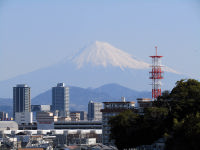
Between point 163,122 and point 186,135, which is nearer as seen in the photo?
point 186,135

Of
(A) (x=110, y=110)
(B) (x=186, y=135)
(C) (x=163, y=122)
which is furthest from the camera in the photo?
(A) (x=110, y=110)

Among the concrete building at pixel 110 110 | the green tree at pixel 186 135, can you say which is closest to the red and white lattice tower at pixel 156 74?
the concrete building at pixel 110 110

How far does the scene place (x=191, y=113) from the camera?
108312 millimetres

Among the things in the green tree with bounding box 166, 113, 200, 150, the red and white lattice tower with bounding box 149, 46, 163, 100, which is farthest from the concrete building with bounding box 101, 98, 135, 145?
the green tree with bounding box 166, 113, 200, 150

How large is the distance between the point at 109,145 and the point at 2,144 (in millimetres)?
37408

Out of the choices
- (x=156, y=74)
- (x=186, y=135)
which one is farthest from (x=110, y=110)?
(x=186, y=135)

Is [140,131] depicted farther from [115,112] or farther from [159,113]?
[115,112]

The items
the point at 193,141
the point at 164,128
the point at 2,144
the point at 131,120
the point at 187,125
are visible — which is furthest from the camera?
the point at 2,144

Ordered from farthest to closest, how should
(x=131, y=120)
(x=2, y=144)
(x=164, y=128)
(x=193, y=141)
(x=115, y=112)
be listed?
(x=2, y=144) → (x=115, y=112) → (x=131, y=120) → (x=164, y=128) → (x=193, y=141)

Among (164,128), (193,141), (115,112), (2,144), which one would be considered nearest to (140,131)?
A: (164,128)

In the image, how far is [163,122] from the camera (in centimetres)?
10769

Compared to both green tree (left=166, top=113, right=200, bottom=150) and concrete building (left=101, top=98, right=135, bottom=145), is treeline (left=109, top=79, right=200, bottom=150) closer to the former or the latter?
green tree (left=166, top=113, right=200, bottom=150)

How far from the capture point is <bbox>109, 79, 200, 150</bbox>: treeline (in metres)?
98.4

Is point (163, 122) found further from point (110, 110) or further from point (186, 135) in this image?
point (110, 110)
